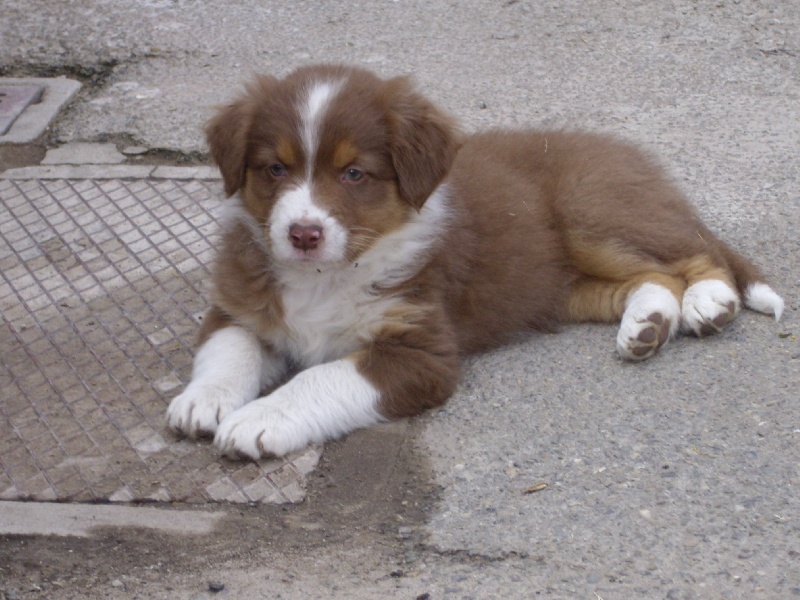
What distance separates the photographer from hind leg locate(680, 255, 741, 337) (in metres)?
3.99

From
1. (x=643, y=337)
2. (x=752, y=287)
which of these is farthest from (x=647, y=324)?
(x=752, y=287)

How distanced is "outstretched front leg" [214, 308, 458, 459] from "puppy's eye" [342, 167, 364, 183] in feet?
1.74

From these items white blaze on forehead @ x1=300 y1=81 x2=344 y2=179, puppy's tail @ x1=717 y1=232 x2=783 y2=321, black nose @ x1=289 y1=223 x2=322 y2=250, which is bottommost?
puppy's tail @ x1=717 y1=232 x2=783 y2=321

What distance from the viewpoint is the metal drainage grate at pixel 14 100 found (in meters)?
5.85

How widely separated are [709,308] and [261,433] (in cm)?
171

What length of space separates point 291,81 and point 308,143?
34 centimetres

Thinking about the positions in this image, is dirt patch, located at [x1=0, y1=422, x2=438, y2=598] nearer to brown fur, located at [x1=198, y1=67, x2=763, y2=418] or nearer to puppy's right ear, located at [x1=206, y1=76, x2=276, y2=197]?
brown fur, located at [x1=198, y1=67, x2=763, y2=418]

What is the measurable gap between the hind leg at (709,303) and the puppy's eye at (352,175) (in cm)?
133

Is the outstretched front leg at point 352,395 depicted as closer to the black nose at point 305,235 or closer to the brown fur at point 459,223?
the brown fur at point 459,223

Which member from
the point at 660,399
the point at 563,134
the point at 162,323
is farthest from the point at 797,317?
the point at 162,323

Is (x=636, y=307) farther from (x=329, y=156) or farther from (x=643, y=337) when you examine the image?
(x=329, y=156)

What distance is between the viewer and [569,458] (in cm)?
338

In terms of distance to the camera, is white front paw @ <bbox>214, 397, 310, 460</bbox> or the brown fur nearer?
white front paw @ <bbox>214, 397, 310, 460</bbox>

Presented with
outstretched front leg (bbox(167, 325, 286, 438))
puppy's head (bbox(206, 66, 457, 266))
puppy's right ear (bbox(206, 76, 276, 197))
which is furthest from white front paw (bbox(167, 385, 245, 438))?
puppy's right ear (bbox(206, 76, 276, 197))
